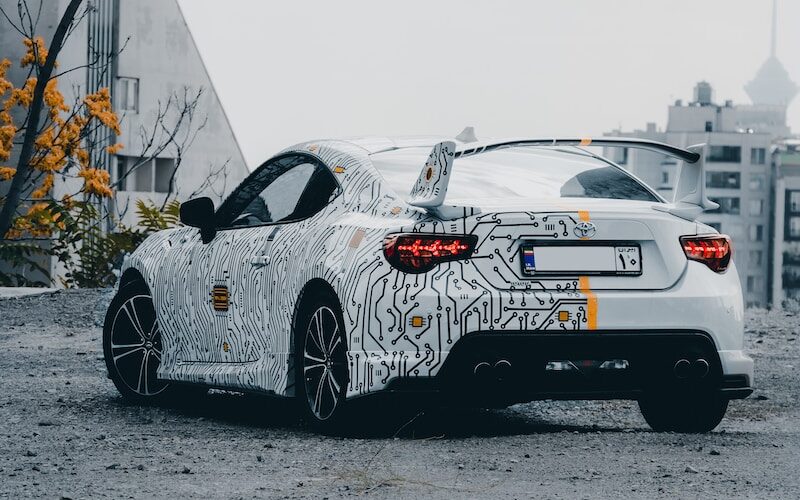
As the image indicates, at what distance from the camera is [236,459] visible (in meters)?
6.52

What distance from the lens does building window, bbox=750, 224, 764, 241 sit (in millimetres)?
148375

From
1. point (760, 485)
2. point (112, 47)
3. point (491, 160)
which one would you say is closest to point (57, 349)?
point (491, 160)

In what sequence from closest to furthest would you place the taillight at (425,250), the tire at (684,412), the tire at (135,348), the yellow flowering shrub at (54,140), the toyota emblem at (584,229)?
the taillight at (425,250), the toyota emblem at (584,229), the tire at (684,412), the tire at (135,348), the yellow flowering shrub at (54,140)

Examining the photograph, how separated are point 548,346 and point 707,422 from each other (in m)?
1.23

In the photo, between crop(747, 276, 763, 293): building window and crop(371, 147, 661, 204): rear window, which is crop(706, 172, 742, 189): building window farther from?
crop(371, 147, 661, 204): rear window

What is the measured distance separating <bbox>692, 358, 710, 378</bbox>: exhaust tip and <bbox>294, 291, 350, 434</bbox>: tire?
152 centimetres

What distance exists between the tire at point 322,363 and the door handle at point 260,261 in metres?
0.56

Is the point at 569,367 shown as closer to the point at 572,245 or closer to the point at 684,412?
the point at 572,245

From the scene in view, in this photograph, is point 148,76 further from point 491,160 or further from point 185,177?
point 491,160

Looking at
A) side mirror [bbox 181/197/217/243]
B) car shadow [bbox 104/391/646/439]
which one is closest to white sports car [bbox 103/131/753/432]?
car shadow [bbox 104/391/646/439]

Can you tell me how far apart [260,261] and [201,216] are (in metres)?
0.84

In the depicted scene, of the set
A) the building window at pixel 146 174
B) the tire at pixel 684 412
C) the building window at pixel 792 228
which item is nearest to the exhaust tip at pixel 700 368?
the tire at pixel 684 412

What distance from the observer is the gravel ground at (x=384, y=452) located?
5742 mm

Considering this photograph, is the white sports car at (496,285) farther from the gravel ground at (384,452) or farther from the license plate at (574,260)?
the gravel ground at (384,452)
